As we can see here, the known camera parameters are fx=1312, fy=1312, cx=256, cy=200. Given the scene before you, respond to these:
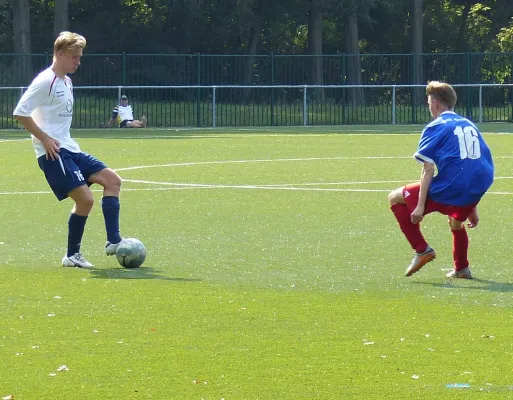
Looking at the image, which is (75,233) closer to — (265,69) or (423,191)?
(423,191)

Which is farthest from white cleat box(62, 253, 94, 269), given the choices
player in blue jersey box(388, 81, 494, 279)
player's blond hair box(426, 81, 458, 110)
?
player's blond hair box(426, 81, 458, 110)

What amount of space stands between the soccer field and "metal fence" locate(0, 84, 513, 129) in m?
24.7

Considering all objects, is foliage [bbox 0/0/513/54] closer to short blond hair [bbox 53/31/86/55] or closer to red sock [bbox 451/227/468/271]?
short blond hair [bbox 53/31/86/55]

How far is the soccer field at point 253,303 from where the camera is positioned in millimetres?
6766

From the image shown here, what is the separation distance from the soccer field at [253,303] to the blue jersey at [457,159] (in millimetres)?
671

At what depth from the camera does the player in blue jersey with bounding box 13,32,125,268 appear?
1079 centimetres

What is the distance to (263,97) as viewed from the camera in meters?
45.3

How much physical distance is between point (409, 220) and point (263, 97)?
35.3 m

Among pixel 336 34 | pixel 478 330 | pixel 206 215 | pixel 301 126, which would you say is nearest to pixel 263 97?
pixel 301 126

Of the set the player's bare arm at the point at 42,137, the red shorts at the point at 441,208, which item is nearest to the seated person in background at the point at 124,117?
the player's bare arm at the point at 42,137

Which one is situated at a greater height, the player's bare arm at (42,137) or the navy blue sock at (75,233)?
the player's bare arm at (42,137)

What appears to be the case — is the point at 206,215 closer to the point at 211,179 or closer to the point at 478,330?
the point at 211,179

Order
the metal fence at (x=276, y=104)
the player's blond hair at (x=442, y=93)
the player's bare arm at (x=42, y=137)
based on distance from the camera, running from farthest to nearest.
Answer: the metal fence at (x=276, y=104) < the player's bare arm at (x=42, y=137) < the player's blond hair at (x=442, y=93)

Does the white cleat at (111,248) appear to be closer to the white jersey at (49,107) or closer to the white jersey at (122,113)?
the white jersey at (49,107)
